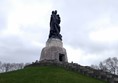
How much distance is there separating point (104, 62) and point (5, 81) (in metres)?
46.1

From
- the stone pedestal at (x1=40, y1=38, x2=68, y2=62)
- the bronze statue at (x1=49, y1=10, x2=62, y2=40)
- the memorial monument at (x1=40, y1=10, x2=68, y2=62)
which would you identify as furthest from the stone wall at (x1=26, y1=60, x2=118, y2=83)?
the bronze statue at (x1=49, y1=10, x2=62, y2=40)

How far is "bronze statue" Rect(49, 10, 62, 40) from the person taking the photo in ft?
133

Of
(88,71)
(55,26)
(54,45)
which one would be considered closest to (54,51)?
(54,45)

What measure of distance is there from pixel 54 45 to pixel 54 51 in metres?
1.14

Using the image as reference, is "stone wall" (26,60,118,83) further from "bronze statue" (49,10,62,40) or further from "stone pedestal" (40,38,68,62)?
"bronze statue" (49,10,62,40)

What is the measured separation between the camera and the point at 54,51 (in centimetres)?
3772

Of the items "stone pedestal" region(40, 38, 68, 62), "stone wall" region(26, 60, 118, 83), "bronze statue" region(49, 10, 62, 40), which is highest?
"bronze statue" region(49, 10, 62, 40)

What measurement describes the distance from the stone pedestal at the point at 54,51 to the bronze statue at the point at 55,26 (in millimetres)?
1310

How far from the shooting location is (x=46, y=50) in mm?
38219

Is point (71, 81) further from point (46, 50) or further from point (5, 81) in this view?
point (46, 50)

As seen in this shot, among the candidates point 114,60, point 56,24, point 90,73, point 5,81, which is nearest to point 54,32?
point 56,24

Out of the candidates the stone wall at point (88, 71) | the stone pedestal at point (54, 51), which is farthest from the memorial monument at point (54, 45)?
the stone wall at point (88, 71)

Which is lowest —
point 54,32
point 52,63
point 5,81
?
point 5,81

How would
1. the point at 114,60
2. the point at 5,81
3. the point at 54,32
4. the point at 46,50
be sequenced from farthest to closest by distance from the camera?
the point at 114,60
the point at 54,32
the point at 46,50
the point at 5,81
